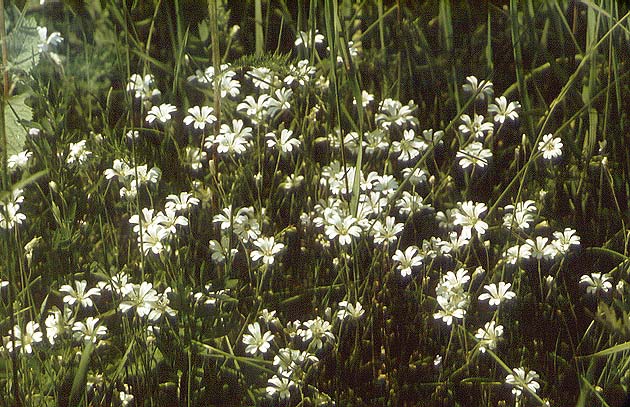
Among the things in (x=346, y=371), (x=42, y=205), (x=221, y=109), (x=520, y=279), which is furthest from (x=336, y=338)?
(x=42, y=205)

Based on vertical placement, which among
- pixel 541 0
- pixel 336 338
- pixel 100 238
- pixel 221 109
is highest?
pixel 541 0

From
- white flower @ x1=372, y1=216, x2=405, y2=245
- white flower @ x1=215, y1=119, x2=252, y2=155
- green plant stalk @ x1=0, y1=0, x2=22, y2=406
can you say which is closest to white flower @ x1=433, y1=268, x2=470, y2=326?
white flower @ x1=372, y1=216, x2=405, y2=245

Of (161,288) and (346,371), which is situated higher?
(161,288)

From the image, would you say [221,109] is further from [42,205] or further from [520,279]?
[520,279]

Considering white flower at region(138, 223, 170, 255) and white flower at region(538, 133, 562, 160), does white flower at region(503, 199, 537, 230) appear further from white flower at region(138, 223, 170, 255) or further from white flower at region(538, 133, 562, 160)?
white flower at region(138, 223, 170, 255)

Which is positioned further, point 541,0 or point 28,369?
point 541,0

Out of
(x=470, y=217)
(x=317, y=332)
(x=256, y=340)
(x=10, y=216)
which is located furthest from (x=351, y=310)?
(x=10, y=216)
